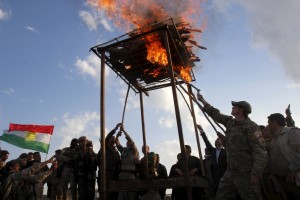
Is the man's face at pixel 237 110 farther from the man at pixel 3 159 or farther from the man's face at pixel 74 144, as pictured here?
the man at pixel 3 159

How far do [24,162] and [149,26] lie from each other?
7.41 m

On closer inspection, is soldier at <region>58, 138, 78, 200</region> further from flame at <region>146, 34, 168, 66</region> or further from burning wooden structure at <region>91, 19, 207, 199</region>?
flame at <region>146, 34, 168, 66</region>

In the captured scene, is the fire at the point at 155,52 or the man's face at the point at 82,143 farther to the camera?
the man's face at the point at 82,143

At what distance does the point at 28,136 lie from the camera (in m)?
15.2

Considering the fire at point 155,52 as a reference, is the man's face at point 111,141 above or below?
below

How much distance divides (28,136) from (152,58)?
10149 mm

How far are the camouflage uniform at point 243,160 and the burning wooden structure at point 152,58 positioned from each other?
1504 mm

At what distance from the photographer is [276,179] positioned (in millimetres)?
5922

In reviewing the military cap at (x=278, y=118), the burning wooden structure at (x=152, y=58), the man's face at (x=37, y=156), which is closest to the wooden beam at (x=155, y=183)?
the burning wooden structure at (x=152, y=58)

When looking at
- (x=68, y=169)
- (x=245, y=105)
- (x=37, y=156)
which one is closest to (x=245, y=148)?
(x=245, y=105)

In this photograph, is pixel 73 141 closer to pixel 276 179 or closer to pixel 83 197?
pixel 83 197

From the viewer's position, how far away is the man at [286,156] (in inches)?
216

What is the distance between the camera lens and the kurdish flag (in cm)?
1475

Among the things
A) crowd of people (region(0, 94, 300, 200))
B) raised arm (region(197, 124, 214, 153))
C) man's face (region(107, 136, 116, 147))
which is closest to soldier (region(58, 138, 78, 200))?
crowd of people (region(0, 94, 300, 200))
